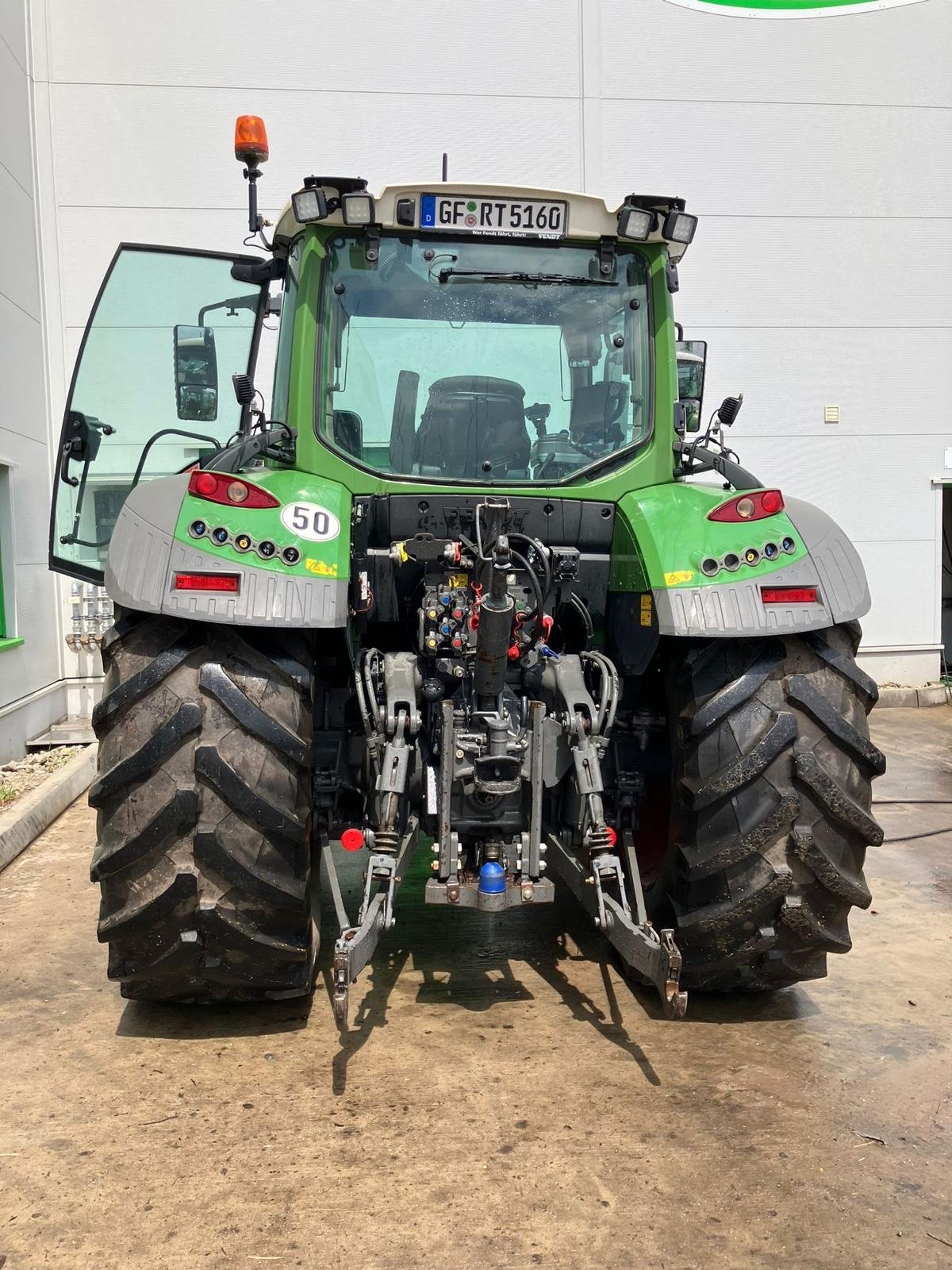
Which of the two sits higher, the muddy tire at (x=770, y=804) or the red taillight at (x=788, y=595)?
the red taillight at (x=788, y=595)

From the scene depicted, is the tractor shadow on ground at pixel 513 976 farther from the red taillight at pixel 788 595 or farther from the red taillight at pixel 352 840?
the red taillight at pixel 788 595

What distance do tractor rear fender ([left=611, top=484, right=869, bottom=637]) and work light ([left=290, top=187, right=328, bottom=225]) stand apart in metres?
1.44

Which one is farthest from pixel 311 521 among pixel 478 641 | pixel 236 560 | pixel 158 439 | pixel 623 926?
pixel 158 439

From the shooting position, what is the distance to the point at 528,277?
146 inches

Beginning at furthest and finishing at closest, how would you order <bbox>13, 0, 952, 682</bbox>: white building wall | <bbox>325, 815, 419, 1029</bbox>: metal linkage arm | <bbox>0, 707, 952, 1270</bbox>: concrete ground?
<bbox>13, 0, 952, 682</bbox>: white building wall, <bbox>325, 815, 419, 1029</bbox>: metal linkage arm, <bbox>0, 707, 952, 1270</bbox>: concrete ground

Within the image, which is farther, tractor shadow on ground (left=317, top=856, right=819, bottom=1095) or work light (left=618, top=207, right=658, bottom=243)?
work light (left=618, top=207, right=658, bottom=243)

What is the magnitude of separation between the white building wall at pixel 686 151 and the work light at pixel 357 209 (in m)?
5.24

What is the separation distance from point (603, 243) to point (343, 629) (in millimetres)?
1599

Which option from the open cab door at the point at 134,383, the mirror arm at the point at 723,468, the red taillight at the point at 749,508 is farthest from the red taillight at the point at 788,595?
the open cab door at the point at 134,383

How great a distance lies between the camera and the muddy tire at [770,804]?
3.08m

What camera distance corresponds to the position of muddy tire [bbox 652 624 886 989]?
3078 mm

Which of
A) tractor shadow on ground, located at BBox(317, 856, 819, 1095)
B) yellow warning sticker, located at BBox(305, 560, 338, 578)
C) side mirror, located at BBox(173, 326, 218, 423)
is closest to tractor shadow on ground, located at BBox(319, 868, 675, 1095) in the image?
tractor shadow on ground, located at BBox(317, 856, 819, 1095)

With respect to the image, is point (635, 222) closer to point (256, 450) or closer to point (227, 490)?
point (256, 450)

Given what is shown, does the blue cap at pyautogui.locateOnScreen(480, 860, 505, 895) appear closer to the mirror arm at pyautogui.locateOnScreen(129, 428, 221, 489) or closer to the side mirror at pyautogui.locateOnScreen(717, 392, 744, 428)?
the side mirror at pyautogui.locateOnScreen(717, 392, 744, 428)
